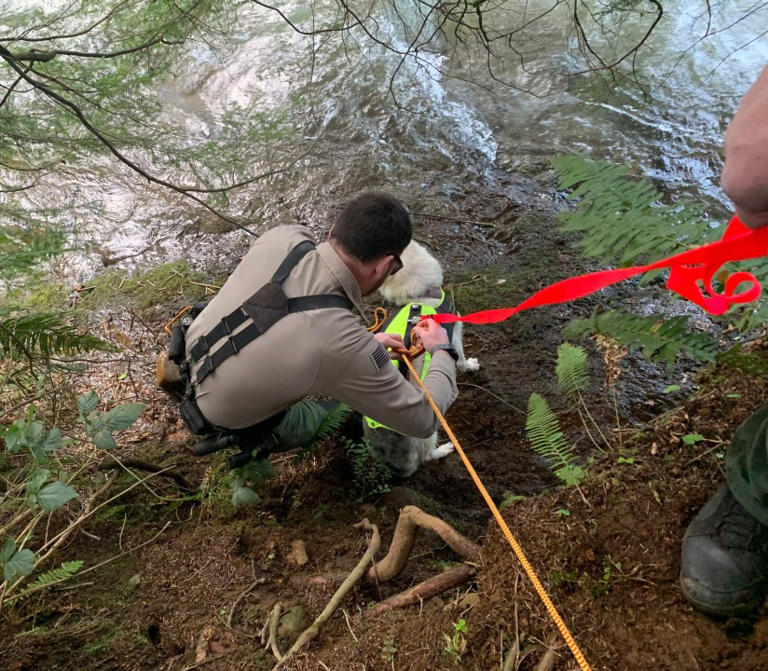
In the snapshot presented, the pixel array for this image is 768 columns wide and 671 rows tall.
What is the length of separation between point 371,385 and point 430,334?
0.89 m

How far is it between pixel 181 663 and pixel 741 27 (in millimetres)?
11521

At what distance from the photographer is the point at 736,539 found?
1974mm

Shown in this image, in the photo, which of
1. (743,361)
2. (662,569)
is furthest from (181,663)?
(743,361)

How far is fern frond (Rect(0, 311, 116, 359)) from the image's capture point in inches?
129

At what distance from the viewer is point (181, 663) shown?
2520 millimetres

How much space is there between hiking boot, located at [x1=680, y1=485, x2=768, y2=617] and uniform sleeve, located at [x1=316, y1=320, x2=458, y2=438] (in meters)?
1.52

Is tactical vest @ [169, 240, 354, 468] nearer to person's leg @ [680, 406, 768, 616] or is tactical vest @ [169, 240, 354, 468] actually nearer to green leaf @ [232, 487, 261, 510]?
green leaf @ [232, 487, 261, 510]

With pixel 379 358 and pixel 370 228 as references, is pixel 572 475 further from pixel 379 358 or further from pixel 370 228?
pixel 370 228

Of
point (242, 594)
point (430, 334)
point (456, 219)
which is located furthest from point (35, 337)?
point (456, 219)

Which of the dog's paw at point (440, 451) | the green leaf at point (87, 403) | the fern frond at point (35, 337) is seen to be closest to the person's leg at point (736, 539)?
the dog's paw at point (440, 451)

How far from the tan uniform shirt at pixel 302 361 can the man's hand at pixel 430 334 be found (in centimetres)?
59

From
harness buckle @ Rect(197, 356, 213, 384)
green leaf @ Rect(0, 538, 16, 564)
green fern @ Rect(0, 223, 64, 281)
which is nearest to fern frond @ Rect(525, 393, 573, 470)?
harness buckle @ Rect(197, 356, 213, 384)

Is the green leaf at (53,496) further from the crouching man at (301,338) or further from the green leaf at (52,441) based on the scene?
the crouching man at (301,338)

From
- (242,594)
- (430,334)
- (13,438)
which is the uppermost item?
(13,438)
